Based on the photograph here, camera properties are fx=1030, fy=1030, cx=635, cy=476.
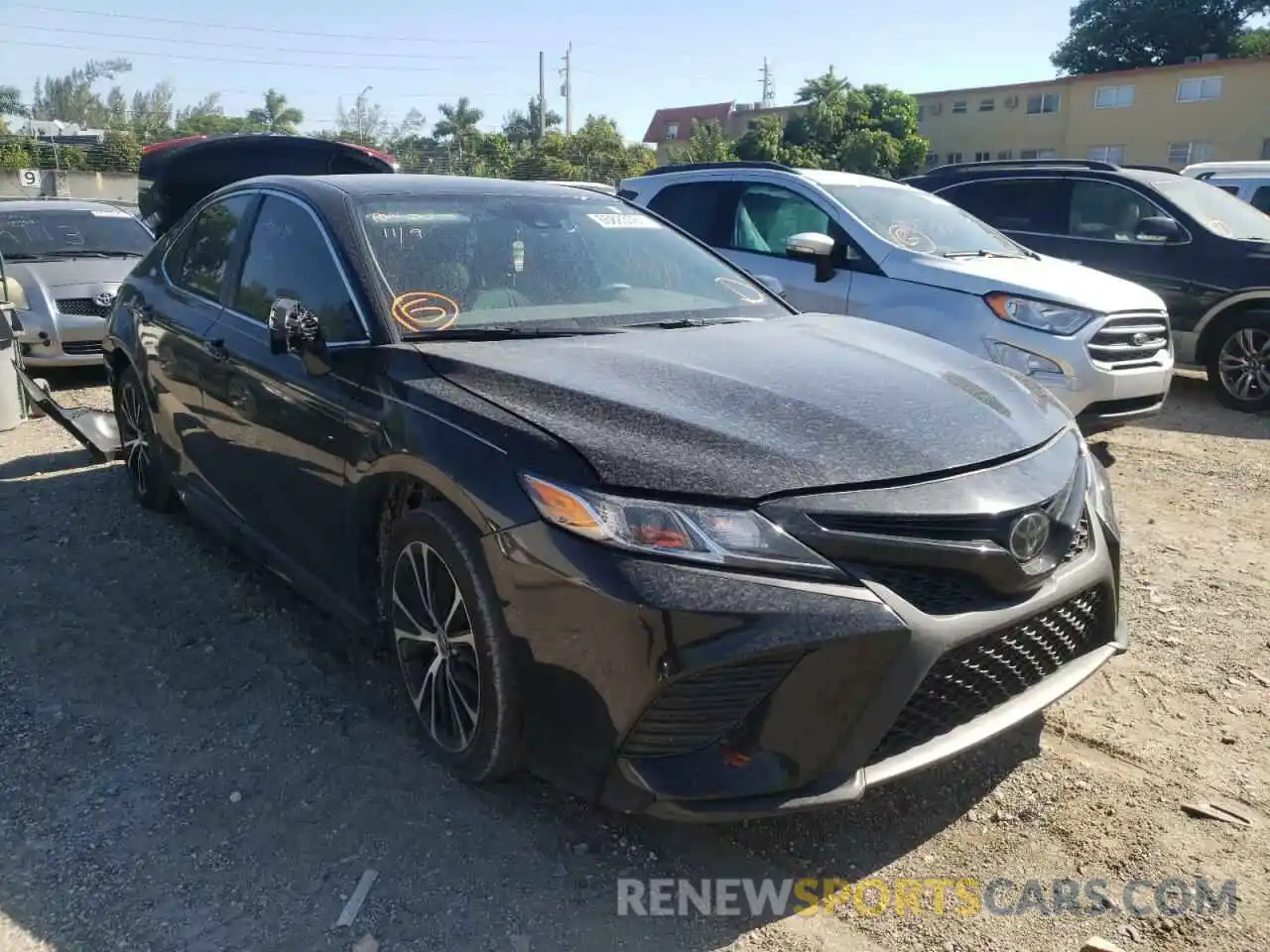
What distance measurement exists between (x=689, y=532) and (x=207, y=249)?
3.11 metres

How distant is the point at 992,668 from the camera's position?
8.13 ft

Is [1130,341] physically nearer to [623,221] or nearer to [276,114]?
[623,221]

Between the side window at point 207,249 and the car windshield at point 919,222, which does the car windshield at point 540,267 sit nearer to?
the side window at point 207,249

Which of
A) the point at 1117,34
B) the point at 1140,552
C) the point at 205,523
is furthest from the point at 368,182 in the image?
the point at 1117,34

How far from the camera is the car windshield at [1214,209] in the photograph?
821 cm

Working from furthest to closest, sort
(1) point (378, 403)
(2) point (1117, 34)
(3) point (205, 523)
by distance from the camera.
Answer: (2) point (1117, 34), (3) point (205, 523), (1) point (378, 403)

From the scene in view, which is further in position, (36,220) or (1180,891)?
(36,220)

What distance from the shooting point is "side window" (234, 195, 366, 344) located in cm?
328

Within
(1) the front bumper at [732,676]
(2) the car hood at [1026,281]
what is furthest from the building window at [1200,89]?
(1) the front bumper at [732,676]

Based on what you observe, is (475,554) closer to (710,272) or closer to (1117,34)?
(710,272)

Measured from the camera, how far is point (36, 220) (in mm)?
9406

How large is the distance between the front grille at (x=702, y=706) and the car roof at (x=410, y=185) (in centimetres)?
223

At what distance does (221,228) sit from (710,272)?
2.08 meters

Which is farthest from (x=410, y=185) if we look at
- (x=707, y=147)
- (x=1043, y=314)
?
(x=707, y=147)
